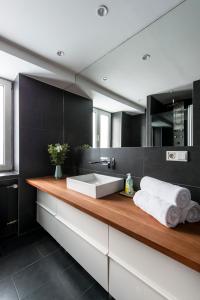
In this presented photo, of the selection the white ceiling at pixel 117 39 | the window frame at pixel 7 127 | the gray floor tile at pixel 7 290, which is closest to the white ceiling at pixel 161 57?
the white ceiling at pixel 117 39

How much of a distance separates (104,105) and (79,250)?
1.43 m

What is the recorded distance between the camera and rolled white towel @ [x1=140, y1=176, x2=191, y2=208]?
829mm

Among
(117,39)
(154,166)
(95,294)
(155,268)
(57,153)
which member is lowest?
(95,294)

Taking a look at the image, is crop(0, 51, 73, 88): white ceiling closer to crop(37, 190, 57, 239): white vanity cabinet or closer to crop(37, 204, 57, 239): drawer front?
crop(37, 190, 57, 239): white vanity cabinet

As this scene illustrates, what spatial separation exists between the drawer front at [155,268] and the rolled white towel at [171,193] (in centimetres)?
28

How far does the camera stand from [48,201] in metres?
1.69

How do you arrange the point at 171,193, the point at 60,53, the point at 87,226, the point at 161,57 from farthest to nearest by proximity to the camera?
the point at 60,53
the point at 161,57
the point at 87,226
the point at 171,193

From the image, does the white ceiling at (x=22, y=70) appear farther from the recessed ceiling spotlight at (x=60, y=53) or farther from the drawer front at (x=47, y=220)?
the drawer front at (x=47, y=220)

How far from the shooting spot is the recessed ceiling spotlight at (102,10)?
114cm

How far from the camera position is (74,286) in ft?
4.07

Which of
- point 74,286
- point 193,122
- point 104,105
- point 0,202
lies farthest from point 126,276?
point 0,202

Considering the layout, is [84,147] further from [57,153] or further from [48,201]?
[48,201]

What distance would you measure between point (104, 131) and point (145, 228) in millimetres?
1192

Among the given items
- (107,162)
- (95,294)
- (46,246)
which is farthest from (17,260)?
(107,162)
